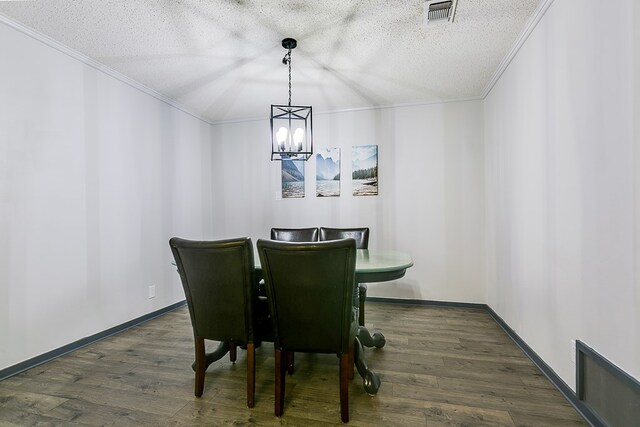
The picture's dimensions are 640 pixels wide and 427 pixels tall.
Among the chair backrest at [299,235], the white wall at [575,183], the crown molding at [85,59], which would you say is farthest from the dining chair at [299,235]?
the crown molding at [85,59]

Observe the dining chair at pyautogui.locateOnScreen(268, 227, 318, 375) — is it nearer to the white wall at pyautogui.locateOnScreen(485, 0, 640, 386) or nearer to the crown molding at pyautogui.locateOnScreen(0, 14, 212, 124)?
the white wall at pyautogui.locateOnScreen(485, 0, 640, 386)

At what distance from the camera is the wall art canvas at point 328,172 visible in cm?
370

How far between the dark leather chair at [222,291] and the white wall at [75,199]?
4.34 ft

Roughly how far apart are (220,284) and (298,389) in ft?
2.71

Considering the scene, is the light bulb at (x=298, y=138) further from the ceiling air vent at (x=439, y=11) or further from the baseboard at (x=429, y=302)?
the baseboard at (x=429, y=302)

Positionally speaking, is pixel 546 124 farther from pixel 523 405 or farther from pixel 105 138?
pixel 105 138

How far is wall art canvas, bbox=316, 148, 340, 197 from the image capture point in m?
3.70

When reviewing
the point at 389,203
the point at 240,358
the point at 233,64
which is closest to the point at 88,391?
the point at 240,358

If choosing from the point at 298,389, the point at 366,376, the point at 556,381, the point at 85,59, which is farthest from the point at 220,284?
the point at 85,59

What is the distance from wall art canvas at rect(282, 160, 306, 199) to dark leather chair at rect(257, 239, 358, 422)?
244 cm

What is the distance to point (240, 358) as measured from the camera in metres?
2.22

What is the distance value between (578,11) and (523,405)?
2.10 metres

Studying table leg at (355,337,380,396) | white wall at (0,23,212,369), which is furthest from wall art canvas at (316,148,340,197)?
Answer: table leg at (355,337,380,396)

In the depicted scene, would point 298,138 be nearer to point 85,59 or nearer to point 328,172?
point 328,172
